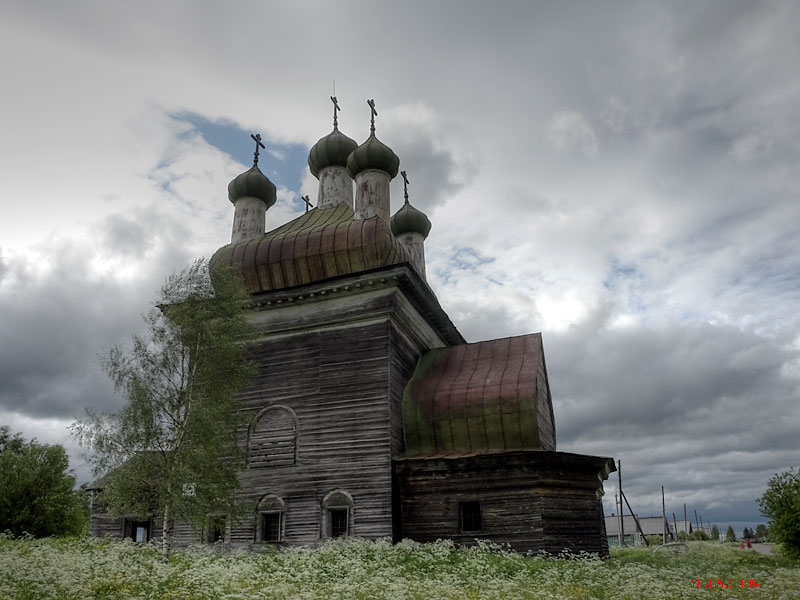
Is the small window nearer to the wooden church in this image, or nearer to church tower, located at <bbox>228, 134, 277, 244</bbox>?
the wooden church

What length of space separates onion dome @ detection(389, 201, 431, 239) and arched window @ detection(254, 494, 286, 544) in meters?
13.3

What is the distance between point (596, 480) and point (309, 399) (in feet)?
27.0

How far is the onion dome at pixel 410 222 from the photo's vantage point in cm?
2752

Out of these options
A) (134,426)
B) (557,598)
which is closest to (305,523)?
(134,426)

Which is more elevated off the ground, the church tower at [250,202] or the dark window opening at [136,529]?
the church tower at [250,202]

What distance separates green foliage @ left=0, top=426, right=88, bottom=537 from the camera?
24.2 meters

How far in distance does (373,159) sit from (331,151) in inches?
150

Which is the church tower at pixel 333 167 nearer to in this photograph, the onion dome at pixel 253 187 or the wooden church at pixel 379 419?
the onion dome at pixel 253 187

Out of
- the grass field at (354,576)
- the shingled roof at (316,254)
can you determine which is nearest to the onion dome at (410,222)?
the shingled roof at (316,254)

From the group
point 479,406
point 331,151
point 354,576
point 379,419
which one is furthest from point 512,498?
point 331,151

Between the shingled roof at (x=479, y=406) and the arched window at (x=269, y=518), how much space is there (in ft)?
12.5

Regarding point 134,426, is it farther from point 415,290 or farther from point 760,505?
point 760,505

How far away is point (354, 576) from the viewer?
11.9m
